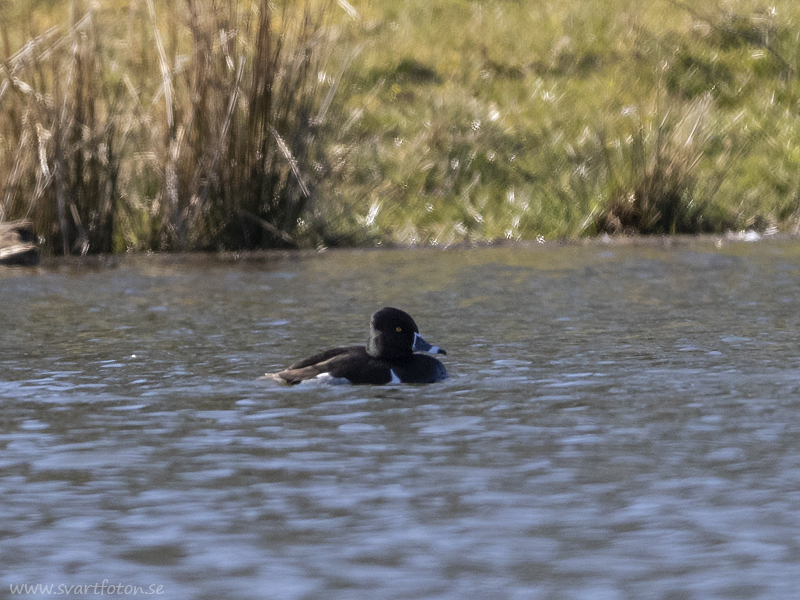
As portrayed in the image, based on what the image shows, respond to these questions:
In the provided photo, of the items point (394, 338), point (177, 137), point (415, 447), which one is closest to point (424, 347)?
point (394, 338)

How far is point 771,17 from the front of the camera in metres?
19.0

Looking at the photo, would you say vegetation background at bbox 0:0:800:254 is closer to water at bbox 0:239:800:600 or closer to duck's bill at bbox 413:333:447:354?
water at bbox 0:239:800:600

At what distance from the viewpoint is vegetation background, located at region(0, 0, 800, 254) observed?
1160 centimetres

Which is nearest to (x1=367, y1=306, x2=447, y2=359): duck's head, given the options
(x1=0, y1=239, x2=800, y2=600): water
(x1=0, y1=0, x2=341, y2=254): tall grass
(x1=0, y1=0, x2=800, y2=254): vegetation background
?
(x1=0, y1=239, x2=800, y2=600): water

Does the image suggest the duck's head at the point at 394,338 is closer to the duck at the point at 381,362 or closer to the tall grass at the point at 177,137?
the duck at the point at 381,362

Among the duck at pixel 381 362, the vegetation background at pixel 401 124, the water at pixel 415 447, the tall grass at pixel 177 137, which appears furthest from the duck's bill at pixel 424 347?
the tall grass at pixel 177 137

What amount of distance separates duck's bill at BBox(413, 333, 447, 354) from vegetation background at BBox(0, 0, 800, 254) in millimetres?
3208

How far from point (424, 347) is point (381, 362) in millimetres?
242

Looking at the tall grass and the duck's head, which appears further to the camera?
the tall grass

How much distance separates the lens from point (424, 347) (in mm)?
7242

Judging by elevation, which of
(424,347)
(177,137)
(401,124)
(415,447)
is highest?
(401,124)

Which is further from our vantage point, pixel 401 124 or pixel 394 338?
pixel 401 124

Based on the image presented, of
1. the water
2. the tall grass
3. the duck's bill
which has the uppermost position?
the tall grass

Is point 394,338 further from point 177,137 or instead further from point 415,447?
point 177,137
